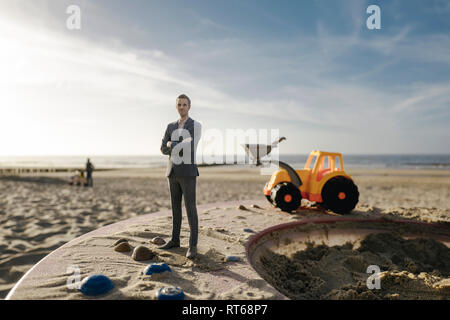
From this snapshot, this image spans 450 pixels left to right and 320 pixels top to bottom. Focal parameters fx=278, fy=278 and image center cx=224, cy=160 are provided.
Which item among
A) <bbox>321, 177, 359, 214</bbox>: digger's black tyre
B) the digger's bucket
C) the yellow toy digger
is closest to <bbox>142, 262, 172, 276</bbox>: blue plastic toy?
the digger's bucket

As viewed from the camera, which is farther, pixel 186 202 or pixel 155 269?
pixel 186 202

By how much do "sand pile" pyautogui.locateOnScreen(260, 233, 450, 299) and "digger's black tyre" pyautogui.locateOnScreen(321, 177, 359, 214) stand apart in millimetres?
579

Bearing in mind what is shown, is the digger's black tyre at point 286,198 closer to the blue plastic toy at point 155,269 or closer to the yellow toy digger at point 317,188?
the yellow toy digger at point 317,188

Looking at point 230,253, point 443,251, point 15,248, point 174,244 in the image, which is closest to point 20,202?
point 15,248

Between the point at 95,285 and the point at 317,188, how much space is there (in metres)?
3.45

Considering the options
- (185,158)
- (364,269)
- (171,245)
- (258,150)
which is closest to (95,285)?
(171,245)

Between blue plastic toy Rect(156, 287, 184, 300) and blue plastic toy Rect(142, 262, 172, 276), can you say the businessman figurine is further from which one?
blue plastic toy Rect(156, 287, 184, 300)

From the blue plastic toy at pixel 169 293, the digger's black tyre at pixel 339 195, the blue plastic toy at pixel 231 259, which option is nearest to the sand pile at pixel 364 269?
the blue plastic toy at pixel 231 259

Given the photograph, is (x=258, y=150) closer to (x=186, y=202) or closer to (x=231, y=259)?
(x=186, y=202)

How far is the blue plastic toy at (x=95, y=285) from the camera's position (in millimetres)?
1792

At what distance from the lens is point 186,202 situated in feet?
8.98

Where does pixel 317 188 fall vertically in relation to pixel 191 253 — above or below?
above

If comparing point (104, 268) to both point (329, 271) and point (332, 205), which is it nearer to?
point (329, 271)

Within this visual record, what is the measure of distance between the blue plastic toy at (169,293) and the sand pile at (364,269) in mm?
1058
